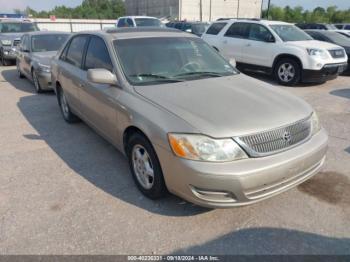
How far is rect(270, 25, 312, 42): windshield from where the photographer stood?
28.8ft

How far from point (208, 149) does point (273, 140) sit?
1.94 ft

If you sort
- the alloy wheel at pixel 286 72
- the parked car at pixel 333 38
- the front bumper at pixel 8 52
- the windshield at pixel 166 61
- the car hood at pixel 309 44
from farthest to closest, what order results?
the front bumper at pixel 8 52, the parked car at pixel 333 38, the alloy wheel at pixel 286 72, the car hood at pixel 309 44, the windshield at pixel 166 61

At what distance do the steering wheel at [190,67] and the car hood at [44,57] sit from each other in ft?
16.3

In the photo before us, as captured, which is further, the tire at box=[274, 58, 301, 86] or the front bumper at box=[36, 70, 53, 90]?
the tire at box=[274, 58, 301, 86]

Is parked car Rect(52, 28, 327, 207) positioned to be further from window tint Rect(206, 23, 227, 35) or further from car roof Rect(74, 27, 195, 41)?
window tint Rect(206, 23, 227, 35)

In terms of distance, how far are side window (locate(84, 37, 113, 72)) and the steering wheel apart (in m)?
0.85

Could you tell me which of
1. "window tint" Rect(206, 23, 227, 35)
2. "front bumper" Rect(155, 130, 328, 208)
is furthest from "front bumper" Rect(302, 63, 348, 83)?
"front bumper" Rect(155, 130, 328, 208)

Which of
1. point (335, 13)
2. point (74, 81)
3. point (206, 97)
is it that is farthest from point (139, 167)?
point (335, 13)

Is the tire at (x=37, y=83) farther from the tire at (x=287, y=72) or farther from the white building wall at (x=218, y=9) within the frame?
the white building wall at (x=218, y=9)

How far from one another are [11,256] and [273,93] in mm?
2898

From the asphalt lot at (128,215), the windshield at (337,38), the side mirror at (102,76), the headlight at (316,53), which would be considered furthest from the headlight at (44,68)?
the windshield at (337,38)

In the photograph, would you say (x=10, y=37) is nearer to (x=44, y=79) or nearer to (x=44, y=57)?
(x=44, y=57)

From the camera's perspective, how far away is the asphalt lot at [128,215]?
102 inches

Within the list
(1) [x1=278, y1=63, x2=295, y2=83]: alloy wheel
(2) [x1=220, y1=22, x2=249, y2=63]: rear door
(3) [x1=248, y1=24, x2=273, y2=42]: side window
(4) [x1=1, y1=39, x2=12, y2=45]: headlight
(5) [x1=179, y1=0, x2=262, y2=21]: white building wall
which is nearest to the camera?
(1) [x1=278, y1=63, x2=295, y2=83]: alloy wheel
